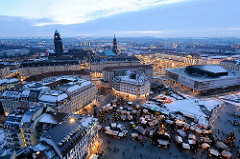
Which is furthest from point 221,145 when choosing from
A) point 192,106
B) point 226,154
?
point 192,106

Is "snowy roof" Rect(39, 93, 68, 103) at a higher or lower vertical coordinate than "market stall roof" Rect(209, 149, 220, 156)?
higher

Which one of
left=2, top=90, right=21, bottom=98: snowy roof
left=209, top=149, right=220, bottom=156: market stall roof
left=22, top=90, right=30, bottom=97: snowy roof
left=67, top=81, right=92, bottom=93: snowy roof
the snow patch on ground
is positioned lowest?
left=209, top=149, right=220, bottom=156: market stall roof

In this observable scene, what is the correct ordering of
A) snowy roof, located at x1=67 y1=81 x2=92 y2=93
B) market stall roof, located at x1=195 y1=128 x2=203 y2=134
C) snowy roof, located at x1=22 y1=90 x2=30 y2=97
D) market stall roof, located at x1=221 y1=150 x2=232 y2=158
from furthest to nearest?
snowy roof, located at x1=67 y1=81 x2=92 y2=93 → snowy roof, located at x1=22 y1=90 x2=30 y2=97 → market stall roof, located at x1=195 y1=128 x2=203 y2=134 → market stall roof, located at x1=221 y1=150 x2=232 y2=158

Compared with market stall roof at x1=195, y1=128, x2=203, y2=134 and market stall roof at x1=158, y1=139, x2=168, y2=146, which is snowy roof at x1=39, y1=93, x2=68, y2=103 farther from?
market stall roof at x1=195, y1=128, x2=203, y2=134

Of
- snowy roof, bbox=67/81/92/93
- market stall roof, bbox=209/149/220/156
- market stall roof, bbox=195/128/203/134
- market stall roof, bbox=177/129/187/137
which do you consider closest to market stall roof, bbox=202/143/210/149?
market stall roof, bbox=209/149/220/156

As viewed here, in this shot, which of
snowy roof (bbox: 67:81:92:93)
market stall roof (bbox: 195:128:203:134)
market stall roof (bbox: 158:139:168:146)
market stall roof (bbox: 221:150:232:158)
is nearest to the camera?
market stall roof (bbox: 221:150:232:158)

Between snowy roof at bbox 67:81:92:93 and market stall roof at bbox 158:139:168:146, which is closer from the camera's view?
market stall roof at bbox 158:139:168:146

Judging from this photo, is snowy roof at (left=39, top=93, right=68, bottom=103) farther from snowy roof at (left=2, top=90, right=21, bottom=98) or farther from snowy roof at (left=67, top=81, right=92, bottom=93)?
snowy roof at (left=2, top=90, right=21, bottom=98)

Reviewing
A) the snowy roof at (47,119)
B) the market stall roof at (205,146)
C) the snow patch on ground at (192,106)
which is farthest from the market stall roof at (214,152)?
the snowy roof at (47,119)

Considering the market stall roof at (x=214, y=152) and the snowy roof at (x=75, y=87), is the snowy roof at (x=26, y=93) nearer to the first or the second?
the snowy roof at (x=75, y=87)

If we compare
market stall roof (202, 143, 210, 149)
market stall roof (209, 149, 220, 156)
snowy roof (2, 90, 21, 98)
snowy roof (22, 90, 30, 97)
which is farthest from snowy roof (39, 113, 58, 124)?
market stall roof (209, 149, 220, 156)

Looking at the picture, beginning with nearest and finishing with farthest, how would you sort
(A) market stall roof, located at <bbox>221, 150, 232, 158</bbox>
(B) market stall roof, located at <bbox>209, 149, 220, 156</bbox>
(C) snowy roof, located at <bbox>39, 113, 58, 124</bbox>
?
(A) market stall roof, located at <bbox>221, 150, 232, 158</bbox>, (B) market stall roof, located at <bbox>209, 149, 220, 156</bbox>, (C) snowy roof, located at <bbox>39, 113, 58, 124</bbox>
